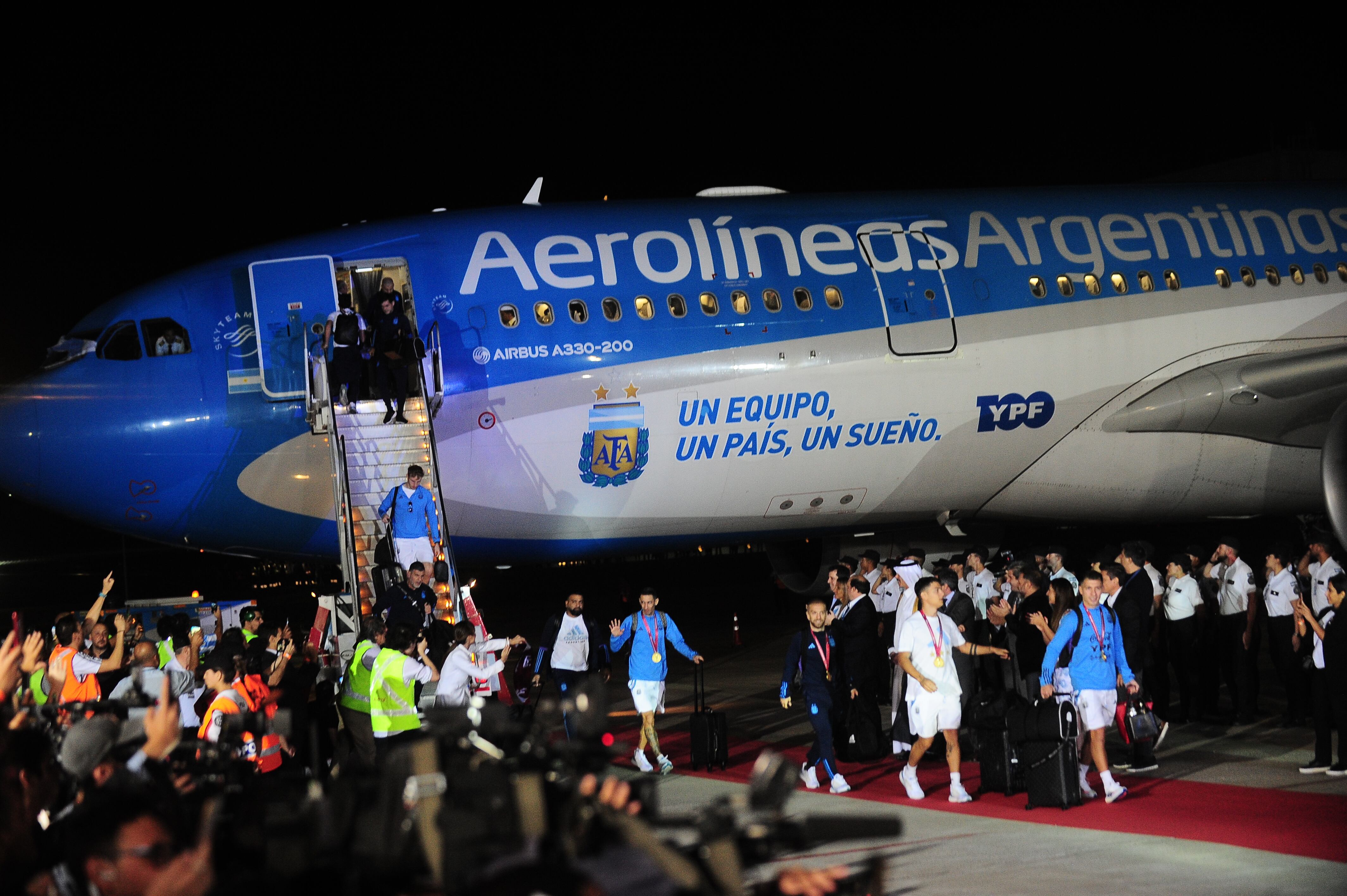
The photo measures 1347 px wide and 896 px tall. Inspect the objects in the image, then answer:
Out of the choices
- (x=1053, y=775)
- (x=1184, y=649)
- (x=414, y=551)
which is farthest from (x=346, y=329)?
(x=1184, y=649)

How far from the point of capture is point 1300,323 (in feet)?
51.4

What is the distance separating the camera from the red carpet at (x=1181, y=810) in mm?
7734

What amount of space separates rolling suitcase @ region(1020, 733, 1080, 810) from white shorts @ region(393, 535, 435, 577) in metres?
5.48

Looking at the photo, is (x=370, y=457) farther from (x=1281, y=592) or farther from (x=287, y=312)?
(x=1281, y=592)

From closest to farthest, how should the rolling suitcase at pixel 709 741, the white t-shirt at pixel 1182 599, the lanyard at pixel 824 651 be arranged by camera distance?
the lanyard at pixel 824 651
the rolling suitcase at pixel 709 741
the white t-shirt at pixel 1182 599

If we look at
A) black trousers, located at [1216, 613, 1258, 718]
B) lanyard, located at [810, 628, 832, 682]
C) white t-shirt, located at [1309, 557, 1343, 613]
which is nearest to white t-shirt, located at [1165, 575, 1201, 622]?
black trousers, located at [1216, 613, 1258, 718]

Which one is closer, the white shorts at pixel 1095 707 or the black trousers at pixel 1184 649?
the white shorts at pixel 1095 707

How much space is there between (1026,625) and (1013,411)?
4.47 m

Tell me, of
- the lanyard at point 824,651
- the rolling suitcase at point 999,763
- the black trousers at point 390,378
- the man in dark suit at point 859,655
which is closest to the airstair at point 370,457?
the black trousers at point 390,378

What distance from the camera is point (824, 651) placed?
10.2 meters

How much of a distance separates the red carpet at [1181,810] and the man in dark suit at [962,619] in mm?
682

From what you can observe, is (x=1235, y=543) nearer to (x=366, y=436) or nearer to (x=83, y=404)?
(x=366, y=436)

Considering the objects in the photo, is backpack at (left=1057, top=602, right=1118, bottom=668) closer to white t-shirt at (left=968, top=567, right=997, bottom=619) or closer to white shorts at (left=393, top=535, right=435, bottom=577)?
white t-shirt at (left=968, top=567, right=997, bottom=619)

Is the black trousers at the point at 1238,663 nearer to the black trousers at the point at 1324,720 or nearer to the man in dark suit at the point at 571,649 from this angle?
the black trousers at the point at 1324,720
